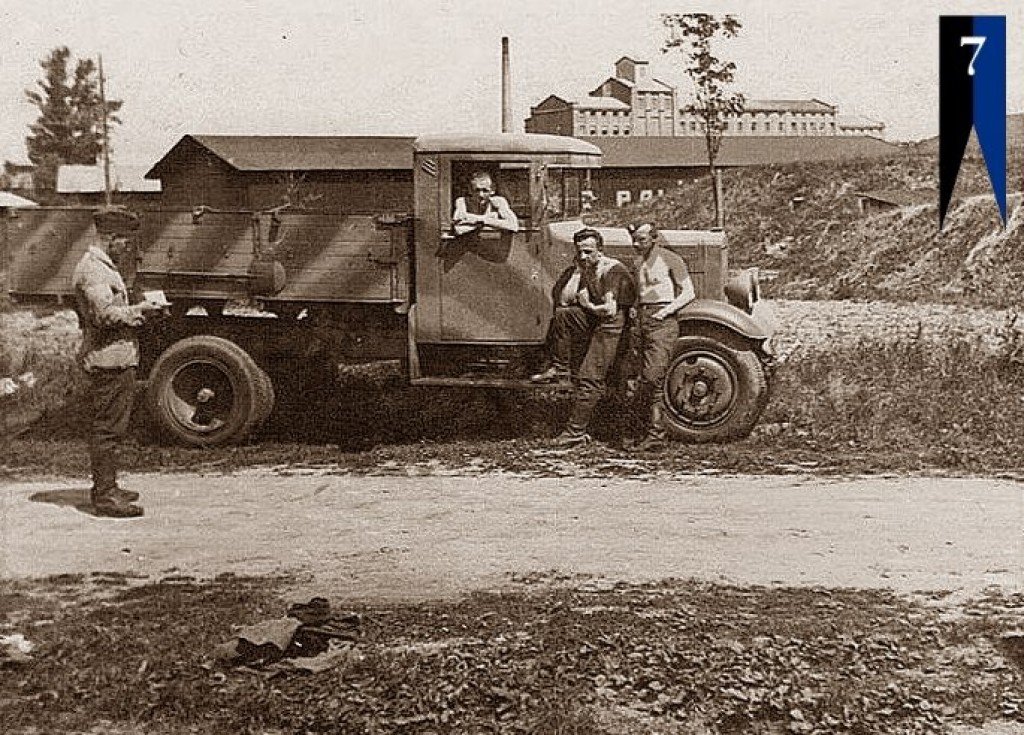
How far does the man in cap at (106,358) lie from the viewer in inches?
235

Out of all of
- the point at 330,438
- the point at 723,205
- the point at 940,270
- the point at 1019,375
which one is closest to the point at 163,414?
the point at 330,438

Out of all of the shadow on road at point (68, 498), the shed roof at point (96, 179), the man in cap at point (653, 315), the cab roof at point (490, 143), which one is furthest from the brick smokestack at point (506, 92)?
the shed roof at point (96, 179)

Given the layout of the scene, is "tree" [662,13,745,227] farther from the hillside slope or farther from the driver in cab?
the hillside slope

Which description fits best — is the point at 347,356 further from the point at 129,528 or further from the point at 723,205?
the point at 723,205

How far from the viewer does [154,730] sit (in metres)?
3.99

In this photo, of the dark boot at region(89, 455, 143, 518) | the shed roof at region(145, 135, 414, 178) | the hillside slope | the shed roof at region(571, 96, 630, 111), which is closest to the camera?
the dark boot at region(89, 455, 143, 518)

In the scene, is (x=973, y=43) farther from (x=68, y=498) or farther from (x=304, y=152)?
(x=304, y=152)

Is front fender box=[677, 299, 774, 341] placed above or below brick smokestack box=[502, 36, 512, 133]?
below

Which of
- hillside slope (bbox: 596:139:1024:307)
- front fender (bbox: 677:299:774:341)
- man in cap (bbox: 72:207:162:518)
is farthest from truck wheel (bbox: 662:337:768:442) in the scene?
hillside slope (bbox: 596:139:1024:307)

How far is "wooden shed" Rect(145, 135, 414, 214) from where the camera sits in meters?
Answer: 9.56

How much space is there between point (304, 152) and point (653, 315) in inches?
198

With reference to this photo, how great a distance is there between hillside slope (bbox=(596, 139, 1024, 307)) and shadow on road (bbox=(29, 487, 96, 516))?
30.6 feet

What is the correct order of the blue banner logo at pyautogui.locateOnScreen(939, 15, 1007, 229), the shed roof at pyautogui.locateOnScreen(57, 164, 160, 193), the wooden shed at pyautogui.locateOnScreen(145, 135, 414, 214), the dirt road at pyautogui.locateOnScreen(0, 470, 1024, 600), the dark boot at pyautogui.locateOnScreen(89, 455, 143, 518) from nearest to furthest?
the dirt road at pyautogui.locateOnScreen(0, 470, 1024, 600), the blue banner logo at pyautogui.locateOnScreen(939, 15, 1007, 229), the dark boot at pyautogui.locateOnScreen(89, 455, 143, 518), the wooden shed at pyautogui.locateOnScreen(145, 135, 414, 214), the shed roof at pyautogui.locateOnScreen(57, 164, 160, 193)

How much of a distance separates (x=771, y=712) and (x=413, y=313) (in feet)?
13.3
